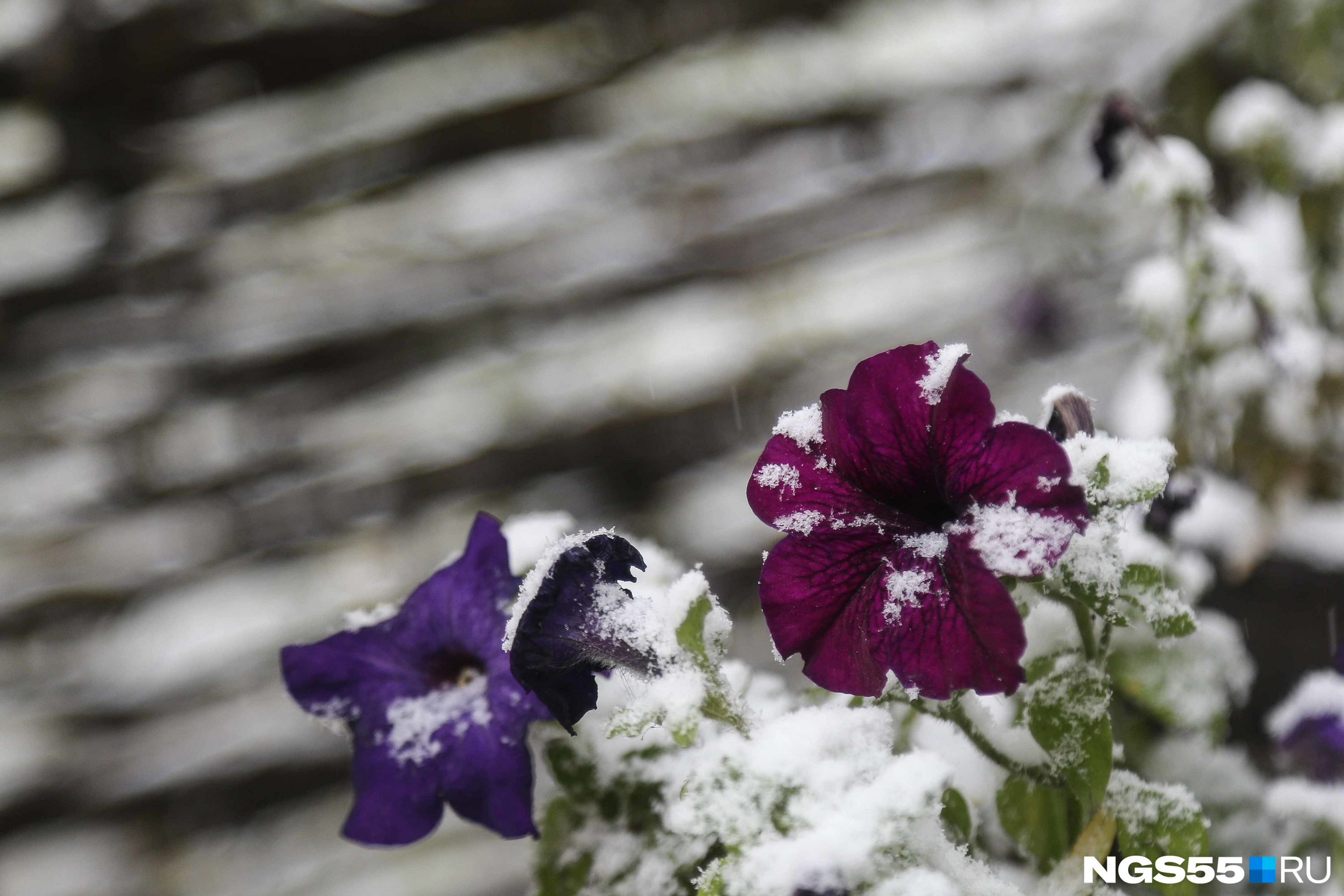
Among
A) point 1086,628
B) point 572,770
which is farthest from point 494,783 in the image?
point 1086,628

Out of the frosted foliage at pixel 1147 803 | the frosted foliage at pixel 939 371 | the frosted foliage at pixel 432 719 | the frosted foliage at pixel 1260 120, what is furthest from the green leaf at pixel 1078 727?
the frosted foliage at pixel 1260 120

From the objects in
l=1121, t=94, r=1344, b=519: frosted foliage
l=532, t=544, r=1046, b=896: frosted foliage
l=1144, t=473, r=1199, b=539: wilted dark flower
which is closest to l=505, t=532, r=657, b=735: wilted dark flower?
l=532, t=544, r=1046, b=896: frosted foliage

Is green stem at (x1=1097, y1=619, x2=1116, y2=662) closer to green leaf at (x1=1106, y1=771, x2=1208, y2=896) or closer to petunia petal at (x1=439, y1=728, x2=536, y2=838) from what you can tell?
green leaf at (x1=1106, y1=771, x2=1208, y2=896)

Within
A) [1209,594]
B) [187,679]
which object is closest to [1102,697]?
[1209,594]

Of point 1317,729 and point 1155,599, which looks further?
point 1317,729

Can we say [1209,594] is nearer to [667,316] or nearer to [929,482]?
[929,482]

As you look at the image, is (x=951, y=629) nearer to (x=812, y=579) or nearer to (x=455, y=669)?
(x=812, y=579)

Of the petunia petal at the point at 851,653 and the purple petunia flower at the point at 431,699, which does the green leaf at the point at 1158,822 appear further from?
the purple petunia flower at the point at 431,699
